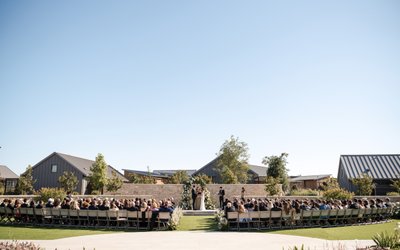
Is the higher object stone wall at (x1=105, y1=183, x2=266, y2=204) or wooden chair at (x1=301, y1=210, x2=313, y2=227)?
Result: stone wall at (x1=105, y1=183, x2=266, y2=204)

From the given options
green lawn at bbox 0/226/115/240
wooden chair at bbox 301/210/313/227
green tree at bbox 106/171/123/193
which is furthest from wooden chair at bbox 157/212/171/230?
green tree at bbox 106/171/123/193

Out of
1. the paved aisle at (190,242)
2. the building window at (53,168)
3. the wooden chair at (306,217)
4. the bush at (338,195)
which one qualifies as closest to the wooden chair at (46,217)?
the paved aisle at (190,242)

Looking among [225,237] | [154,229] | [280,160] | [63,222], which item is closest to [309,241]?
[225,237]

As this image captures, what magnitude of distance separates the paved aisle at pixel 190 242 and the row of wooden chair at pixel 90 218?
2.46 meters

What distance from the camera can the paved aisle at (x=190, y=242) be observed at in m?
9.92

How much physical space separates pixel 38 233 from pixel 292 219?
11.6 m

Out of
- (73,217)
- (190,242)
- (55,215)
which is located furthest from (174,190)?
(190,242)

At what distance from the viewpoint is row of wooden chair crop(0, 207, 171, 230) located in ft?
49.7

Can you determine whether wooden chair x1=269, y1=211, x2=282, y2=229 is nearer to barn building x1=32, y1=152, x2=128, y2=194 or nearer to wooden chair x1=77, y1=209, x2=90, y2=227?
wooden chair x1=77, y1=209, x2=90, y2=227

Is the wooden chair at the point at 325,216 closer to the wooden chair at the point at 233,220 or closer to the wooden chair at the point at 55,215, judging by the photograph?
the wooden chair at the point at 233,220

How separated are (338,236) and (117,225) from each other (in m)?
10.2

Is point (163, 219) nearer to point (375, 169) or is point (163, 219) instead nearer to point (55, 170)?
point (375, 169)

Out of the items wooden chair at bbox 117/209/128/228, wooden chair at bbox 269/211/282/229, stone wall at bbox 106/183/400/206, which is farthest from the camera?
stone wall at bbox 106/183/400/206

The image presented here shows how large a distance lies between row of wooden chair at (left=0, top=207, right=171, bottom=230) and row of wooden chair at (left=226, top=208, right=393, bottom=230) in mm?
3506
